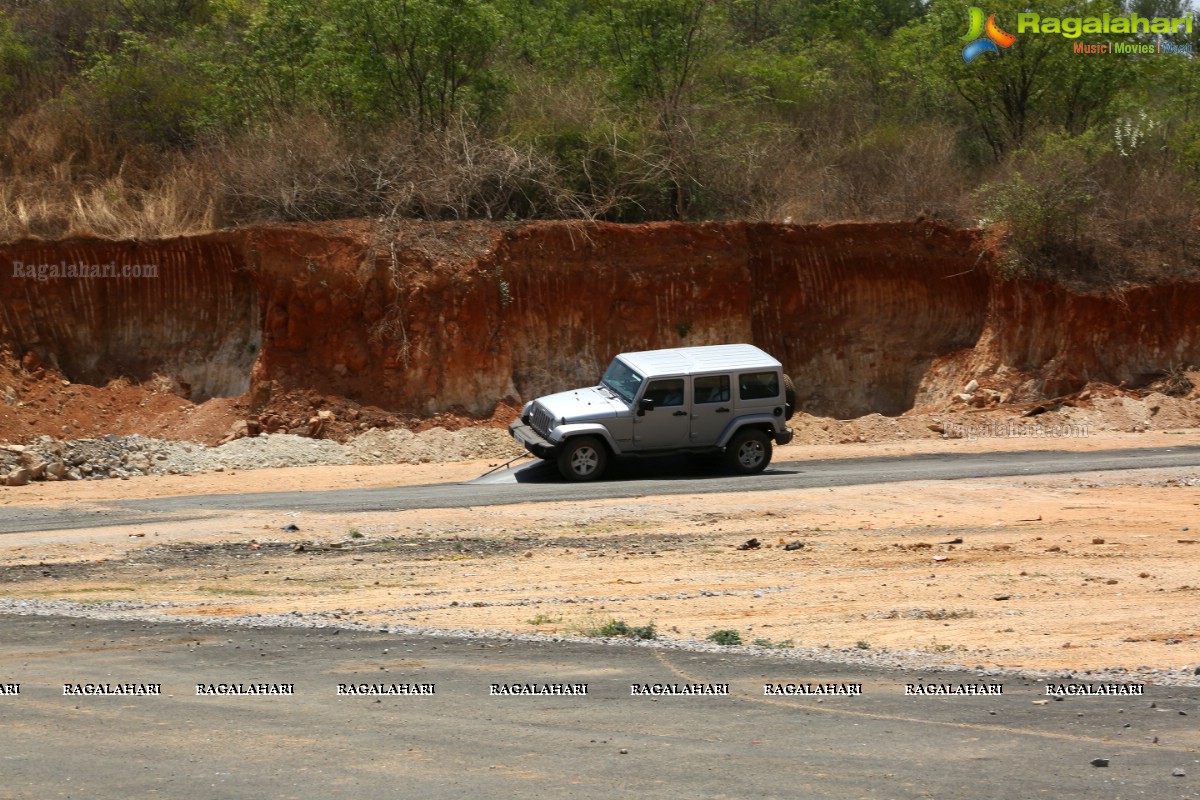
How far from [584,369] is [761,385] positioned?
7.83 meters

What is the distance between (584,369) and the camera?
2650 cm

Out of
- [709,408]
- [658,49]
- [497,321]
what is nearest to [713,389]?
[709,408]

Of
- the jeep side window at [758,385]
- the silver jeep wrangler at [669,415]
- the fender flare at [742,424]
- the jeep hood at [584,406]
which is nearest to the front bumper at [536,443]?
the silver jeep wrangler at [669,415]

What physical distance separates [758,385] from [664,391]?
1515mm

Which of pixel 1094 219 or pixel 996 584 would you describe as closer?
pixel 996 584

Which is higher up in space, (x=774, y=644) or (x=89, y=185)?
(x=89, y=185)

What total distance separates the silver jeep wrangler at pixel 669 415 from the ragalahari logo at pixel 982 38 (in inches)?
A: 669

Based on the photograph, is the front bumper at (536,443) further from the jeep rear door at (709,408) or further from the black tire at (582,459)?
the jeep rear door at (709,408)

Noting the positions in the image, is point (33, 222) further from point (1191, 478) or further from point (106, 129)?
point (1191, 478)

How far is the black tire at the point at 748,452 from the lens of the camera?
62.7 feet

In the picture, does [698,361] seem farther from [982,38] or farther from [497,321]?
[982,38]

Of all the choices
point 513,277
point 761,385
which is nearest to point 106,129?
point 513,277

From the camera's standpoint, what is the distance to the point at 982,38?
32.4 meters

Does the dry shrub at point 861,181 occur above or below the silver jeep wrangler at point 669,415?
above
